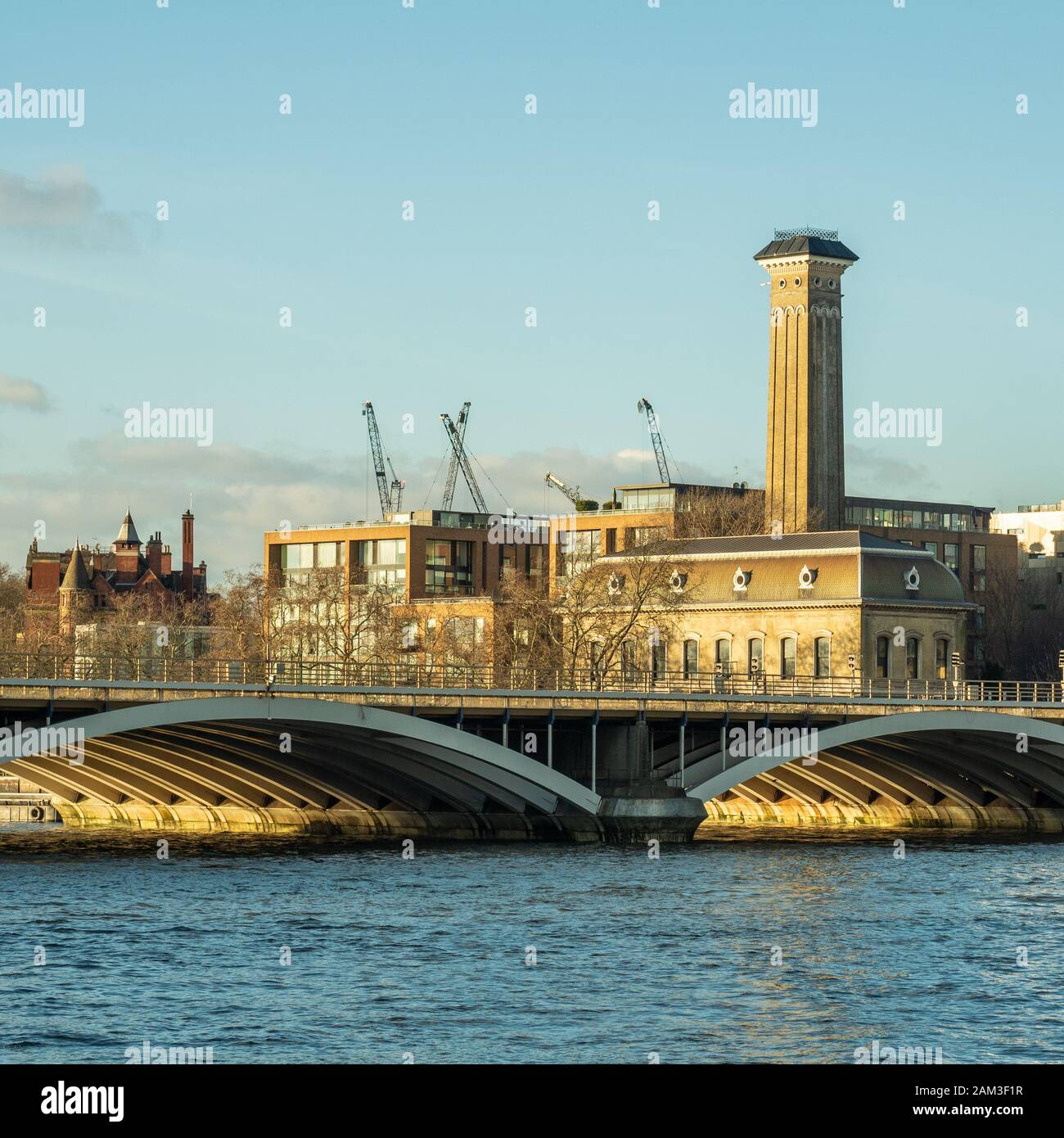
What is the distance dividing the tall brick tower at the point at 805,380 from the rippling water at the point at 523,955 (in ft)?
232

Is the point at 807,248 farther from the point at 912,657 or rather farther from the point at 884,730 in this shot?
the point at 884,730

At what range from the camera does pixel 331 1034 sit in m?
35.5

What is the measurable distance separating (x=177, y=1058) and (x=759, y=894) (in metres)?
25.8

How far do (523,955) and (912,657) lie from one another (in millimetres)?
62805

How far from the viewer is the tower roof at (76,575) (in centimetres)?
17525

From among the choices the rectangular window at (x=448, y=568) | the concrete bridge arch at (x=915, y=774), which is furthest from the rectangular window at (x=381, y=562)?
the concrete bridge arch at (x=915, y=774)

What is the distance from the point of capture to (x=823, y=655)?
339ft

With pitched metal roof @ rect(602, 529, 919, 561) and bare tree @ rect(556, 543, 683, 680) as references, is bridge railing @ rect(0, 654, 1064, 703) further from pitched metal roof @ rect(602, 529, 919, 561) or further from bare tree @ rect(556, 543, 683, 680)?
pitched metal roof @ rect(602, 529, 919, 561)

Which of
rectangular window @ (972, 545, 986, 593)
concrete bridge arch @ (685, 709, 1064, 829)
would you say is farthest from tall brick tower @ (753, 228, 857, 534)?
concrete bridge arch @ (685, 709, 1064, 829)

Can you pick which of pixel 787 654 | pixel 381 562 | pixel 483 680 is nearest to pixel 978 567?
pixel 381 562

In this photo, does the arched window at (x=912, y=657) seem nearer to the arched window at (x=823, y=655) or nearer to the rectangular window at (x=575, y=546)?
the arched window at (x=823, y=655)
